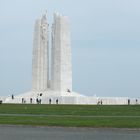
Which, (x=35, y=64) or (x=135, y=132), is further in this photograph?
(x=35, y=64)

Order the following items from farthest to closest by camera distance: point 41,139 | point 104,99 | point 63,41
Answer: point 63,41
point 104,99
point 41,139

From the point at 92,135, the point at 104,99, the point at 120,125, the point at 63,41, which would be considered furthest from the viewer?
the point at 63,41

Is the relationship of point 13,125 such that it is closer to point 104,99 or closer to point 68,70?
point 104,99

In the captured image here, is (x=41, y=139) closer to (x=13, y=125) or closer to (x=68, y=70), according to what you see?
(x=13, y=125)

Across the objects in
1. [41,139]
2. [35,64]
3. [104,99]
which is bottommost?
[41,139]

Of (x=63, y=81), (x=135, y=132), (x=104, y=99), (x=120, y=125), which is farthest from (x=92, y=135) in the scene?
(x=63, y=81)

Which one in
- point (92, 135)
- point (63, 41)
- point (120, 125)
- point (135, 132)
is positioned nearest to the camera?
point (92, 135)

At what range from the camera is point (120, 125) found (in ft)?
78.7

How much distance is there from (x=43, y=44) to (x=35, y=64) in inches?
122

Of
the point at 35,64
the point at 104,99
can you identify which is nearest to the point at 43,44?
the point at 35,64

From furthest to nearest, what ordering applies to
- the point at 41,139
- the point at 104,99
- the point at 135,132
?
the point at 104,99 < the point at 135,132 < the point at 41,139

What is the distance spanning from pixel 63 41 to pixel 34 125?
54041 mm

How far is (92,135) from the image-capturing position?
19.6 metres

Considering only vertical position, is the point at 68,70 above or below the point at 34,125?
above
